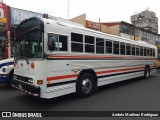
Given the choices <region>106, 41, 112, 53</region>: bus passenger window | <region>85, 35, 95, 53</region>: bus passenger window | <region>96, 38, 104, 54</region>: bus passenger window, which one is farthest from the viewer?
<region>106, 41, 112, 53</region>: bus passenger window

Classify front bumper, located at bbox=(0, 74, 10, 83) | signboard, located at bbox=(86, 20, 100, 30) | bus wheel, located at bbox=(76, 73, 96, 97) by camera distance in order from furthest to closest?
1. signboard, located at bbox=(86, 20, 100, 30)
2. front bumper, located at bbox=(0, 74, 10, 83)
3. bus wheel, located at bbox=(76, 73, 96, 97)

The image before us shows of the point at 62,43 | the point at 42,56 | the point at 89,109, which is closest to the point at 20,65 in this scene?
the point at 42,56

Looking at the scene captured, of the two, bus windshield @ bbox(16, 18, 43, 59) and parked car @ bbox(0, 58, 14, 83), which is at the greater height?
bus windshield @ bbox(16, 18, 43, 59)

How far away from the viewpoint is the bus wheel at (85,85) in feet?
19.2

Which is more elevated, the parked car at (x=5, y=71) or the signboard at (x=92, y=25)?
the signboard at (x=92, y=25)

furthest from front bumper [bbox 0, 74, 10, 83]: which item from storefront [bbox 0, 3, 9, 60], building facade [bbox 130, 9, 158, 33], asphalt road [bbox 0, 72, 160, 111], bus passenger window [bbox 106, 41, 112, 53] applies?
building facade [bbox 130, 9, 158, 33]

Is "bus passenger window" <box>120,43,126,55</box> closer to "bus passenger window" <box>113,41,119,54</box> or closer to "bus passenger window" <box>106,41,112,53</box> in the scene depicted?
"bus passenger window" <box>113,41,119,54</box>

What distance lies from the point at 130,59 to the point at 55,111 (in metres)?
6.06

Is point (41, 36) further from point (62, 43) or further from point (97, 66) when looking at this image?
point (97, 66)

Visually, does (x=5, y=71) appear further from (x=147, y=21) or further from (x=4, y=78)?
(x=147, y=21)

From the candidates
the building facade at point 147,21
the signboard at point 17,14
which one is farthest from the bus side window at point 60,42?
the building facade at point 147,21

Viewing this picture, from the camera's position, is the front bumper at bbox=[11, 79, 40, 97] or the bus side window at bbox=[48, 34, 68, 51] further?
the bus side window at bbox=[48, 34, 68, 51]

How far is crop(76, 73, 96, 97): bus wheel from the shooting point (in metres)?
5.86

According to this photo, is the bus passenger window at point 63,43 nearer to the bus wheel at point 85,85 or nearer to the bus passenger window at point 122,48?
the bus wheel at point 85,85
